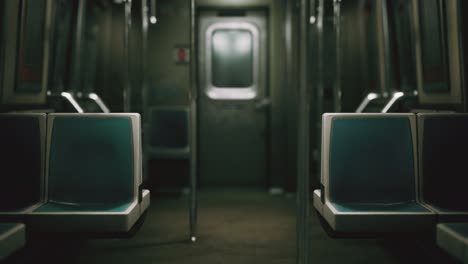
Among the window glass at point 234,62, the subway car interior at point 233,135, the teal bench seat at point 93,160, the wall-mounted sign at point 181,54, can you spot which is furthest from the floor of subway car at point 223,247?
the wall-mounted sign at point 181,54

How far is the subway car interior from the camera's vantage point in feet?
11.3

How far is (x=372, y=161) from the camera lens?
370cm

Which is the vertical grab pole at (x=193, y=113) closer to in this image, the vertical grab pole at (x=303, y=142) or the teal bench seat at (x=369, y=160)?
the teal bench seat at (x=369, y=160)

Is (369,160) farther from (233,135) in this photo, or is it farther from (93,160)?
(233,135)

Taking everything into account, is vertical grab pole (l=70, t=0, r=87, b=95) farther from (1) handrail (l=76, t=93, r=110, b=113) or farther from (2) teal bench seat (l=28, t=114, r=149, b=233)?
(2) teal bench seat (l=28, t=114, r=149, b=233)

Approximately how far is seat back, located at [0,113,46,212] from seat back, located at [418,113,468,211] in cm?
254

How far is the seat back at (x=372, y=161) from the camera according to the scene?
12.0ft

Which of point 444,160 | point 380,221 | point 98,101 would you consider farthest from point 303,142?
point 98,101

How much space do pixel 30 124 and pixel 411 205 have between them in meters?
2.55

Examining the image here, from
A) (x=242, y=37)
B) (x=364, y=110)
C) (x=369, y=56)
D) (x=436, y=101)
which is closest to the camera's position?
(x=436, y=101)

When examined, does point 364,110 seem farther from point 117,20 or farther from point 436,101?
point 117,20

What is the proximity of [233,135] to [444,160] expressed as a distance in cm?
401

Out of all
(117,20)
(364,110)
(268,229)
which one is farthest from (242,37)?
(268,229)

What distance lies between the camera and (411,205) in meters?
3.60
